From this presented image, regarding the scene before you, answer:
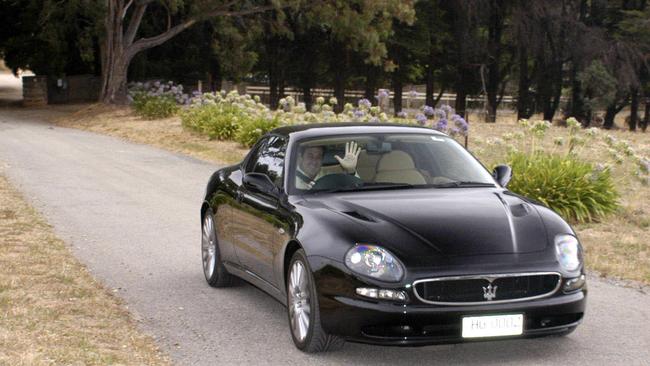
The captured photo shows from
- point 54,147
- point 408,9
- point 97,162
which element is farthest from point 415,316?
point 408,9

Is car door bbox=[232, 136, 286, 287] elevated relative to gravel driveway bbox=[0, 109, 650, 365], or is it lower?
elevated

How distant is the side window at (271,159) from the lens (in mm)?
8188

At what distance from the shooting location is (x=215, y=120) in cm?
2714

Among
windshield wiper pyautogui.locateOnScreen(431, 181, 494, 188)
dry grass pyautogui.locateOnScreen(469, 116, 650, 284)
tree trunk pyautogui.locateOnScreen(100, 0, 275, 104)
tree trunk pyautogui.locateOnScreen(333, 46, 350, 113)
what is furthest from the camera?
tree trunk pyautogui.locateOnScreen(333, 46, 350, 113)

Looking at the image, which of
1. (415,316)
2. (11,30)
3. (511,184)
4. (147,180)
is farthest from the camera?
(11,30)

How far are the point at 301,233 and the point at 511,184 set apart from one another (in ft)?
25.9

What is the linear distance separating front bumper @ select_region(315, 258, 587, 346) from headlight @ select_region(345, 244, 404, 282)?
0.09m

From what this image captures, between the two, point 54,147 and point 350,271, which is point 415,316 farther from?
point 54,147

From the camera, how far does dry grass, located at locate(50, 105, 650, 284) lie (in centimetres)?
1116

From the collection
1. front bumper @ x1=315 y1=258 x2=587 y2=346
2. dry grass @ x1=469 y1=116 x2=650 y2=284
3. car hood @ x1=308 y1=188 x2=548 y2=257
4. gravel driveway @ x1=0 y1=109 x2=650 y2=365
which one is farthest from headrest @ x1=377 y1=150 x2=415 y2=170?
dry grass @ x1=469 y1=116 x2=650 y2=284

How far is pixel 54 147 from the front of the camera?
26.8 meters

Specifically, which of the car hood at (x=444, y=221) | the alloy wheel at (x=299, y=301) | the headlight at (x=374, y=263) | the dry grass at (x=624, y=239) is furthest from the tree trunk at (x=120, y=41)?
the headlight at (x=374, y=263)

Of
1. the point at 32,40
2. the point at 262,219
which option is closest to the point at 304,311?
the point at 262,219

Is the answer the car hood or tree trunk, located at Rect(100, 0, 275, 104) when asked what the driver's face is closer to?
the car hood
